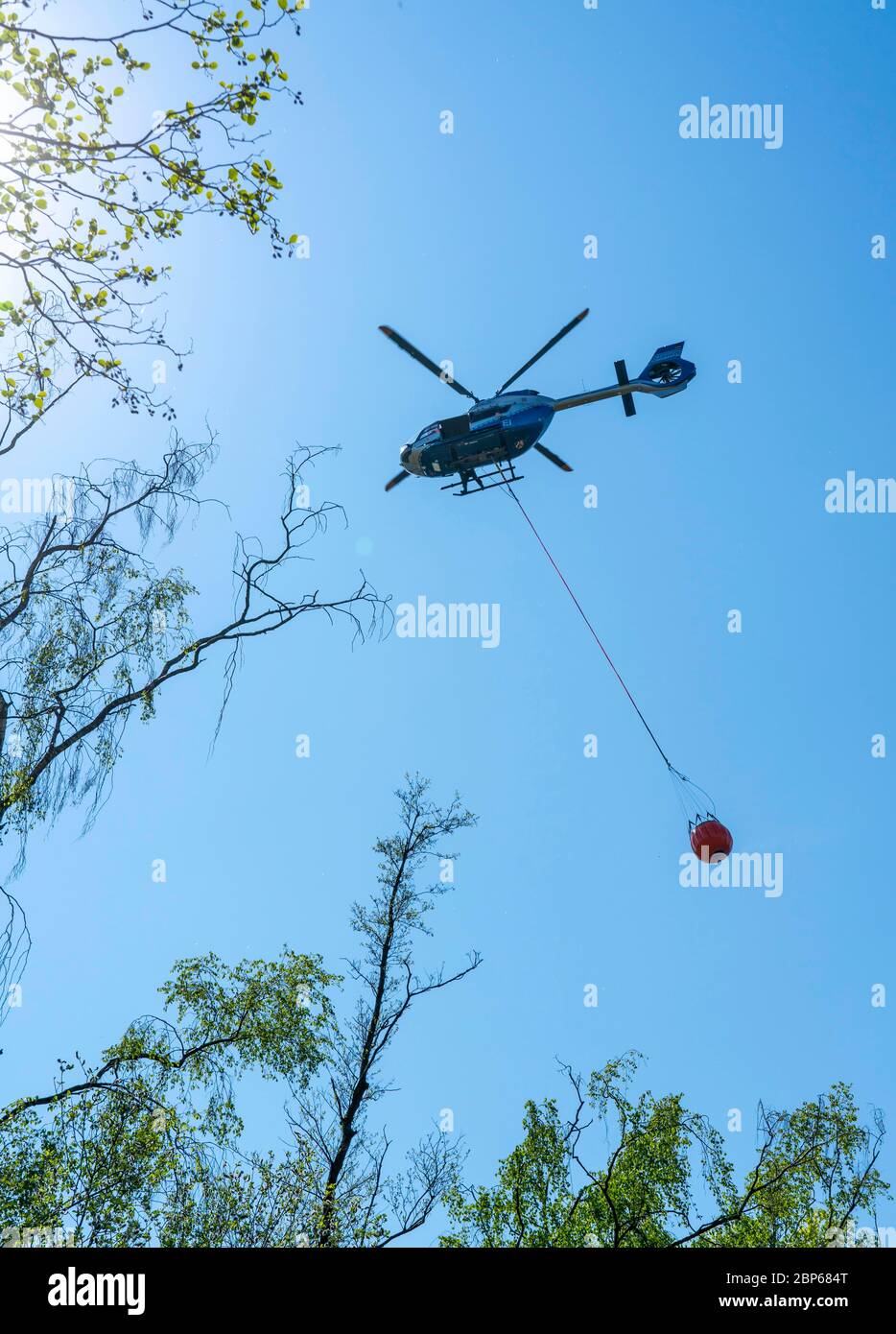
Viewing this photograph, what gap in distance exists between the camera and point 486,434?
17.8m

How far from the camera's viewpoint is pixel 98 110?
6984 millimetres

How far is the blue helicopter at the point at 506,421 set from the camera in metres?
17.6

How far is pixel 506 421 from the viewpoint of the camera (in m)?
17.8

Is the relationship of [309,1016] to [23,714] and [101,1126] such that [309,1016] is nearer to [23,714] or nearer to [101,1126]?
[101,1126]

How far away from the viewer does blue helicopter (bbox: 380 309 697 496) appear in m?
17.6

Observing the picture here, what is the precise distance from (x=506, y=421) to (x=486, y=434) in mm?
458

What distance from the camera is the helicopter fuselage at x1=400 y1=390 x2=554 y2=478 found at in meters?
17.8

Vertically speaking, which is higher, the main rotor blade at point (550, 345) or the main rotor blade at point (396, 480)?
the main rotor blade at point (550, 345)

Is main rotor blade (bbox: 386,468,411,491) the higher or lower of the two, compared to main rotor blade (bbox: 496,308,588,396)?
lower
